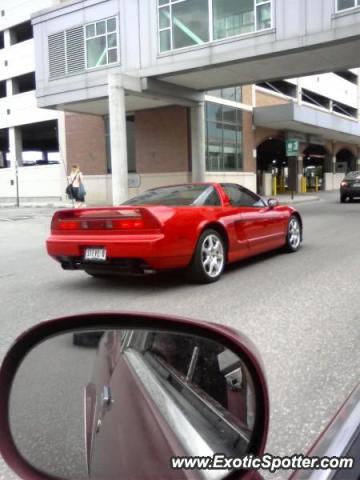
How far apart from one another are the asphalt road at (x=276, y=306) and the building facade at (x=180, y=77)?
1171 centimetres

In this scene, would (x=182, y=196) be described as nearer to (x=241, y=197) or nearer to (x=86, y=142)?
(x=241, y=197)

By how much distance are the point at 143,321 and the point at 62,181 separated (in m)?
33.4

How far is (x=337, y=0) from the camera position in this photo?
56.9 feet

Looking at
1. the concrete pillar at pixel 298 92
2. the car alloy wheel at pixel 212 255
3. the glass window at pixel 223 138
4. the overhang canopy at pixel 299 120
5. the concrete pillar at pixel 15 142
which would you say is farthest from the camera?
the concrete pillar at pixel 298 92

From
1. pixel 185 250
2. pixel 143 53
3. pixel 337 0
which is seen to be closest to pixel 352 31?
pixel 337 0

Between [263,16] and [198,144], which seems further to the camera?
[198,144]

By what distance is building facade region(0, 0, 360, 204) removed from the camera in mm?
18953

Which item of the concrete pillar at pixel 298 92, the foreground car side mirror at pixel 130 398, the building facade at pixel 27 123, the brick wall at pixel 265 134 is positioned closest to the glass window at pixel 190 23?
the building facade at pixel 27 123

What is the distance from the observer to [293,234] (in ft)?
29.7

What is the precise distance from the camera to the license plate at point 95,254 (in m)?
6.16

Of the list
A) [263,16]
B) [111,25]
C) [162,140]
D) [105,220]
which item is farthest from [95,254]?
[162,140]

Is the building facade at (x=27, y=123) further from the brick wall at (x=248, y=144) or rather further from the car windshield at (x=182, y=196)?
the car windshield at (x=182, y=196)

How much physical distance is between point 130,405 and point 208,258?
515cm

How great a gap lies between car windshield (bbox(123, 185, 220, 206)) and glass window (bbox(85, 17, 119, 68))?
698 inches
